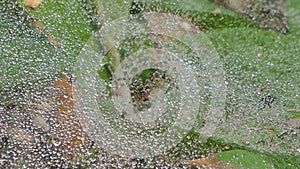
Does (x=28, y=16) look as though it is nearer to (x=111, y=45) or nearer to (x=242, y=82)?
(x=111, y=45)

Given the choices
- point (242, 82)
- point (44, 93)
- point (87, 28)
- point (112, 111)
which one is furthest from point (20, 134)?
point (242, 82)

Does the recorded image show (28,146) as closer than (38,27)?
Yes

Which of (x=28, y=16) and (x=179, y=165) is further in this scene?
(x=28, y=16)

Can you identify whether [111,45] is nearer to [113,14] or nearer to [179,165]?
[113,14]

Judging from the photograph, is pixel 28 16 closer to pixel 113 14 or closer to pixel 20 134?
pixel 113 14

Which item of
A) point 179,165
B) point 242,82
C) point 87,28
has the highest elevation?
point 87,28

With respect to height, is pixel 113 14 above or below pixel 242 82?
above

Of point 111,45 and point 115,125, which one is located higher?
point 111,45

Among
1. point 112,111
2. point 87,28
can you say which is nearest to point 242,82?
point 112,111

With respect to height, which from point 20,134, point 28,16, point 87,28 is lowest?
point 20,134
